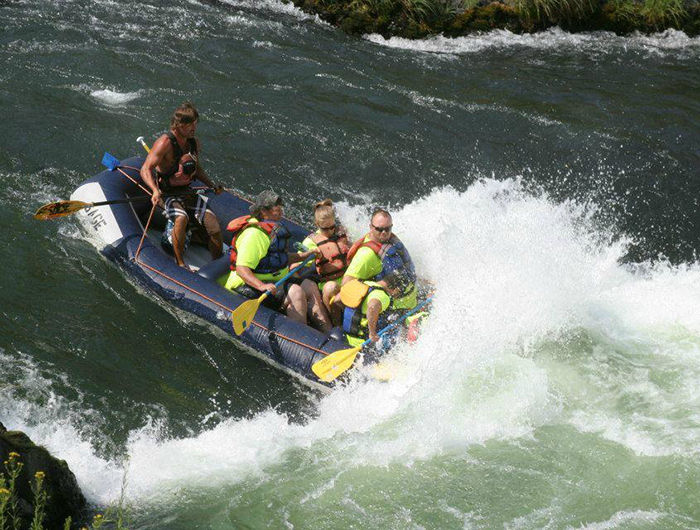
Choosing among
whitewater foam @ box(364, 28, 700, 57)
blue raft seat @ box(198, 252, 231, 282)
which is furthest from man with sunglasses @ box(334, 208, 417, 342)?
whitewater foam @ box(364, 28, 700, 57)

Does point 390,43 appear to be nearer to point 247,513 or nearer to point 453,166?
point 453,166

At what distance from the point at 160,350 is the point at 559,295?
3863 millimetres

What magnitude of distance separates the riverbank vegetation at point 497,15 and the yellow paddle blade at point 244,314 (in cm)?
876

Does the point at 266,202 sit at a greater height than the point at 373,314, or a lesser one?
greater

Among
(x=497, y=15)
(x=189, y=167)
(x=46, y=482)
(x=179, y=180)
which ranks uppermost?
(x=497, y=15)

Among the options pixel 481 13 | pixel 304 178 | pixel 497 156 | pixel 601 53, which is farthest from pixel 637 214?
pixel 481 13

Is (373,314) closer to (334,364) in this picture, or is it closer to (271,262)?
(334,364)

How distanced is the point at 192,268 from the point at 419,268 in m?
2.32

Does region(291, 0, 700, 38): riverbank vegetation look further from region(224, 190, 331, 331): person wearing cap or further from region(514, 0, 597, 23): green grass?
region(224, 190, 331, 331): person wearing cap

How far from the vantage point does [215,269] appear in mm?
8109

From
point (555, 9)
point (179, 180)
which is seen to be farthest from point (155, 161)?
point (555, 9)

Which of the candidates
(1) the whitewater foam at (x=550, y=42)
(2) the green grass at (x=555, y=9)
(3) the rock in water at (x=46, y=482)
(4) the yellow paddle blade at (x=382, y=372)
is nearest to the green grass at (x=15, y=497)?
(3) the rock in water at (x=46, y=482)

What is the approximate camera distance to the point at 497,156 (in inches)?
452

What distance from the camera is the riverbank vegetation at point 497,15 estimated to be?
1486cm
